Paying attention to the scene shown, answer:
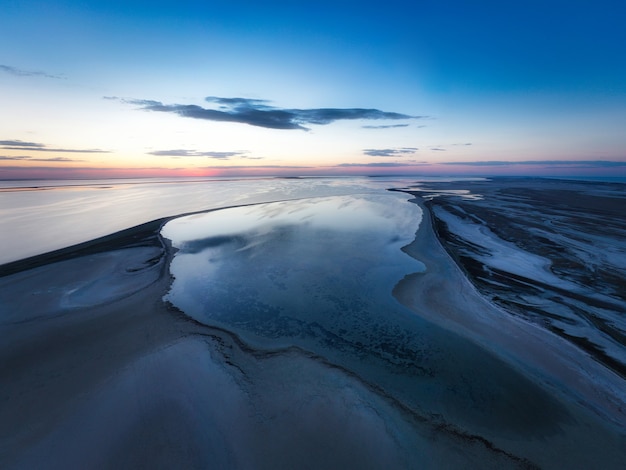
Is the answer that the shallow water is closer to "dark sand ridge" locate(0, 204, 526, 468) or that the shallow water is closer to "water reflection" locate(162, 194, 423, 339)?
"water reflection" locate(162, 194, 423, 339)

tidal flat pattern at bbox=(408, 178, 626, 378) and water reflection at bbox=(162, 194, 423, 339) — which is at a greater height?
tidal flat pattern at bbox=(408, 178, 626, 378)

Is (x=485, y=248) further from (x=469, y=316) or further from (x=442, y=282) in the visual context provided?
(x=469, y=316)

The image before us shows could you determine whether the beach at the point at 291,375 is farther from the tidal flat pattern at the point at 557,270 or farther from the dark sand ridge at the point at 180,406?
the tidal flat pattern at the point at 557,270

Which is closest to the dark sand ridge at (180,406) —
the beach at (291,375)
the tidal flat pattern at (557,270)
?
the beach at (291,375)

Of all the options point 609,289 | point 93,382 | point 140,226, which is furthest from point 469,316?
point 140,226

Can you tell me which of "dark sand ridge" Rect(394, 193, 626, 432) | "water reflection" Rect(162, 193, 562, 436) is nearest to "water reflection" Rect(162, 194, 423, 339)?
"water reflection" Rect(162, 193, 562, 436)

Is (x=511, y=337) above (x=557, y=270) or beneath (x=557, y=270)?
beneath

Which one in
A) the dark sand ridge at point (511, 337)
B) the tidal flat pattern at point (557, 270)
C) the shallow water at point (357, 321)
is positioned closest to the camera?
the shallow water at point (357, 321)

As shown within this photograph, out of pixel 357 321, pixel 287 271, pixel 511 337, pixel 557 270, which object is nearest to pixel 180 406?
pixel 357 321

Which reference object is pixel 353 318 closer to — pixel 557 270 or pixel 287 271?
pixel 287 271

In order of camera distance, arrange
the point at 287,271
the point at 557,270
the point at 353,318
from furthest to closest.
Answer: the point at 287,271, the point at 557,270, the point at 353,318
